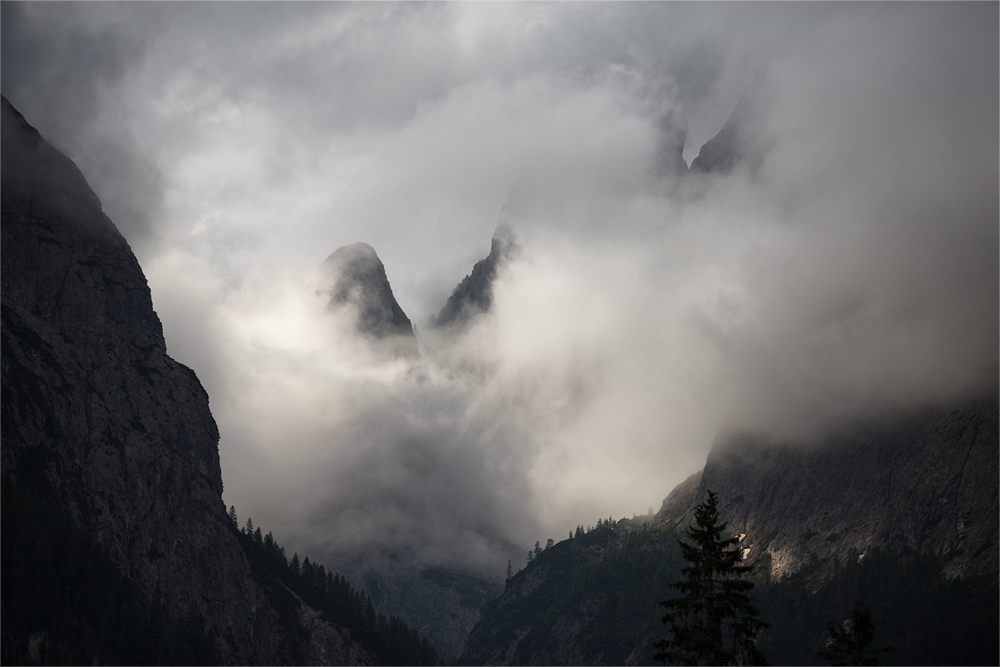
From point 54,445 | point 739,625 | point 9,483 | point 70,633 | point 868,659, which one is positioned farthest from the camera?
point 54,445

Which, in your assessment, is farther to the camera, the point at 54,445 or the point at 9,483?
the point at 54,445

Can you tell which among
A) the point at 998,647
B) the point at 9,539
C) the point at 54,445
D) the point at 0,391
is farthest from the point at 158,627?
the point at 998,647

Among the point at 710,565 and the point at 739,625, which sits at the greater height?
the point at 710,565

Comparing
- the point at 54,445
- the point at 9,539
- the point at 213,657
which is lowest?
the point at 213,657

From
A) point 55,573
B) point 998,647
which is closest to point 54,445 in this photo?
point 55,573

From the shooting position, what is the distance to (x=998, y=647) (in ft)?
652

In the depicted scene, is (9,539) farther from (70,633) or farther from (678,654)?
(678,654)

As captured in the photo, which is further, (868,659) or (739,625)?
(868,659)

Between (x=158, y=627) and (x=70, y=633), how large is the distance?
2367cm

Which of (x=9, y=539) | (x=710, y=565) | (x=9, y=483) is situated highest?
(x=9, y=483)

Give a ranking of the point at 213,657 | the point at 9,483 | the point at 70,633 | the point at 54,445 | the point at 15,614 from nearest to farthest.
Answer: the point at 15,614 → the point at 70,633 → the point at 9,483 → the point at 213,657 → the point at 54,445

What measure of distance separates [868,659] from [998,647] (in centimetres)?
19210

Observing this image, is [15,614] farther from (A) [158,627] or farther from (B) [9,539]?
(A) [158,627]

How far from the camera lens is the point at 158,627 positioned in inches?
7003
